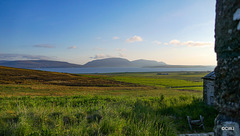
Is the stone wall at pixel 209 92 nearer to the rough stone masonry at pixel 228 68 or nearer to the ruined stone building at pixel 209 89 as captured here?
the ruined stone building at pixel 209 89

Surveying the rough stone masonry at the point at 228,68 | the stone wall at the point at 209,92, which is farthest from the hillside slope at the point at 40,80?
the rough stone masonry at the point at 228,68

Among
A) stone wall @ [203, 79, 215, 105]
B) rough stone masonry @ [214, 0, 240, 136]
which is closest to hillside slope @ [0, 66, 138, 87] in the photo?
stone wall @ [203, 79, 215, 105]

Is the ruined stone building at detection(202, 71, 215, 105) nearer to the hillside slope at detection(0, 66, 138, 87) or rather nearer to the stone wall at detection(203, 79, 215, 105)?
the stone wall at detection(203, 79, 215, 105)

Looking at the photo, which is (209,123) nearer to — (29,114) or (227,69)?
(227,69)

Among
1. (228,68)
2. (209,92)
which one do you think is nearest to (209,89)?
(209,92)

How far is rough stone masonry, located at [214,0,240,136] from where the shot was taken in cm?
194

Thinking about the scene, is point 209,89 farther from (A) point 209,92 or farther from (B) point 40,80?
(B) point 40,80

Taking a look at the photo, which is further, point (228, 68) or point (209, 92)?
point (209, 92)

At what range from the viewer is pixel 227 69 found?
80.1 inches

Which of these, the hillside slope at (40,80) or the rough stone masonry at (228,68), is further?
the hillside slope at (40,80)

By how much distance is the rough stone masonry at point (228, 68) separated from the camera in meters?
1.94

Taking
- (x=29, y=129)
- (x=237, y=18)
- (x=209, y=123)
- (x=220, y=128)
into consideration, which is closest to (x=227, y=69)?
(x=237, y=18)

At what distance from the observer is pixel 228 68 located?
2.03 metres

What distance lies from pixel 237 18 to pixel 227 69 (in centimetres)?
70
